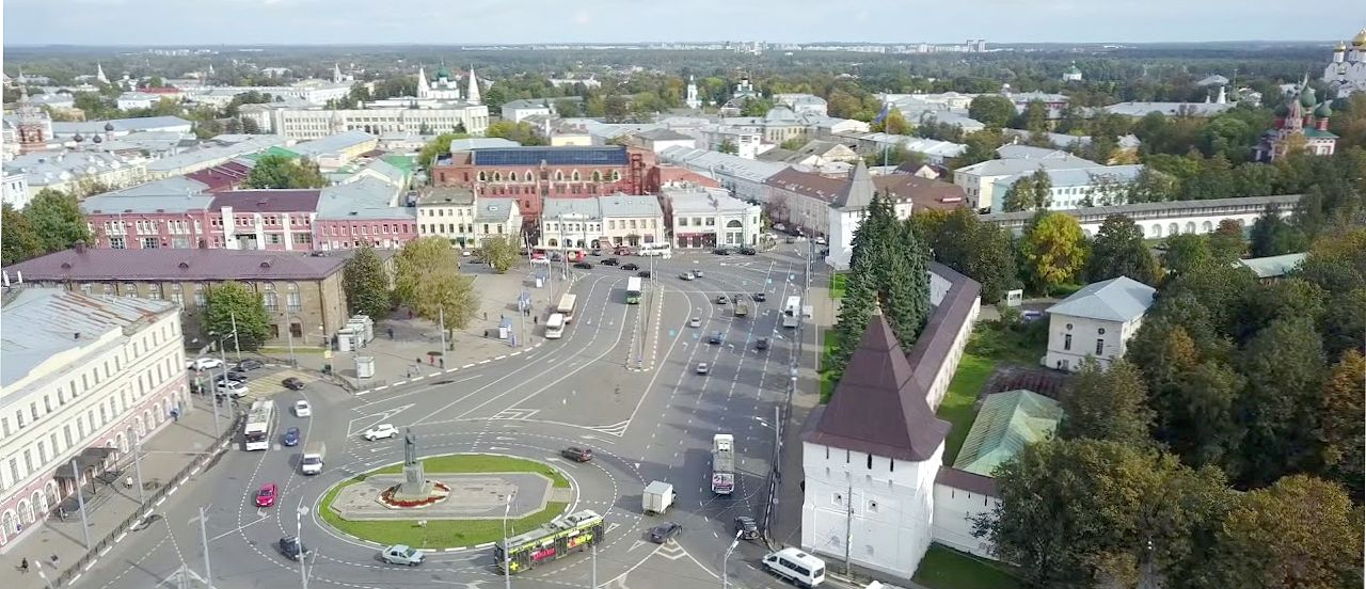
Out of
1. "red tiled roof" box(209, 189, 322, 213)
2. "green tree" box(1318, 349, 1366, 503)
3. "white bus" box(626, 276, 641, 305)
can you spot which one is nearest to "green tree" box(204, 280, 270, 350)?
"white bus" box(626, 276, 641, 305)

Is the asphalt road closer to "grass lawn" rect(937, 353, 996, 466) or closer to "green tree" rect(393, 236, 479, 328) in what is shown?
"green tree" rect(393, 236, 479, 328)

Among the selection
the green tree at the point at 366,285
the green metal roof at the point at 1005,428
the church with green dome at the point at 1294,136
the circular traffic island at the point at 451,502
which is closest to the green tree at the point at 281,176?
the green tree at the point at 366,285

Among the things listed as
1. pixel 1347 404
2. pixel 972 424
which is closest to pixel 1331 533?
pixel 1347 404

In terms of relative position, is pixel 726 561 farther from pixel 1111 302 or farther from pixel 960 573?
pixel 1111 302

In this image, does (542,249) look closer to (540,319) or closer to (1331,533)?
(540,319)

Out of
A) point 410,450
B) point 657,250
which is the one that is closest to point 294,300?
point 410,450

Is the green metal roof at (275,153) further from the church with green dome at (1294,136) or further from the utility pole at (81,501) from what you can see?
the church with green dome at (1294,136)
